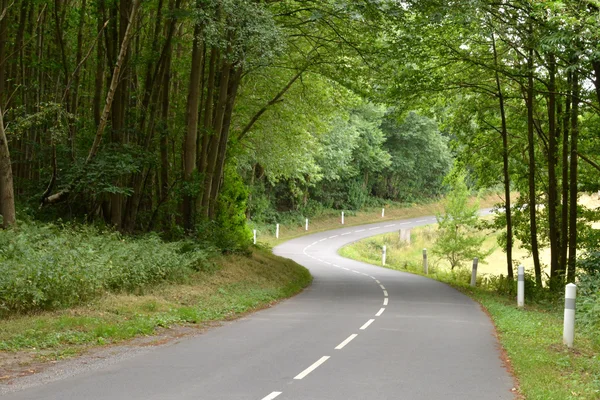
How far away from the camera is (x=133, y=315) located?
12164mm

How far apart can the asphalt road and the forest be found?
6485mm

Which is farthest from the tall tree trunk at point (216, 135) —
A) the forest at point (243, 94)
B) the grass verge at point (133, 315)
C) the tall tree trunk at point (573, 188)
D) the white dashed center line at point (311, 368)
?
the white dashed center line at point (311, 368)

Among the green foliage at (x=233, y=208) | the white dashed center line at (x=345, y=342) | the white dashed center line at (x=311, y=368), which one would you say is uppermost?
the green foliage at (x=233, y=208)

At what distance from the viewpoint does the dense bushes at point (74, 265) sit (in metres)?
10.9

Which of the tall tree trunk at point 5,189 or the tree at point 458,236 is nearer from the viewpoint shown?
the tall tree trunk at point 5,189

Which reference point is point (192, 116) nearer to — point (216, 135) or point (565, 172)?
point (216, 135)

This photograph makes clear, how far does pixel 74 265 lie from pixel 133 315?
1511 mm

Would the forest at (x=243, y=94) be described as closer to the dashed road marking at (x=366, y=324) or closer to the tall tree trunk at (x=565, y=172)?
the tall tree trunk at (x=565, y=172)

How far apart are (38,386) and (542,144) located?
914 inches

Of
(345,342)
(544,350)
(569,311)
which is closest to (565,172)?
(569,311)

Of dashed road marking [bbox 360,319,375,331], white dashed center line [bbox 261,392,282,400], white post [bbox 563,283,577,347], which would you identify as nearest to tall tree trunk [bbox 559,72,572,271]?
dashed road marking [bbox 360,319,375,331]

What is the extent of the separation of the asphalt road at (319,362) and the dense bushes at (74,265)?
8.37ft

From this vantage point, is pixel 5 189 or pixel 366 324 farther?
pixel 5 189

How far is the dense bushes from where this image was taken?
35.7 feet
